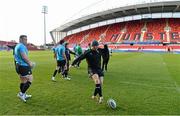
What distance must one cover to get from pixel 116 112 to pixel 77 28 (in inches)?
4015

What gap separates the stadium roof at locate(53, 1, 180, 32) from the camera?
8152cm

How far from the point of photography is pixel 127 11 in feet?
292

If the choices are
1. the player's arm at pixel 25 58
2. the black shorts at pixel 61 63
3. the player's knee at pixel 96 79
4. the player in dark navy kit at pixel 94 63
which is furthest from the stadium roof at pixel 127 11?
the player's arm at pixel 25 58

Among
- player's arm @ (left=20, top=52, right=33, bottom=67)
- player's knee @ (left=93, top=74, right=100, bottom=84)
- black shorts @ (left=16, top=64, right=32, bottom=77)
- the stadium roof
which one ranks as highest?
the stadium roof

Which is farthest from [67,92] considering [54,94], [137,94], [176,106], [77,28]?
[77,28]

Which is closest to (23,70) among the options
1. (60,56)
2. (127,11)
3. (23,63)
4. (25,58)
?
(23,63)

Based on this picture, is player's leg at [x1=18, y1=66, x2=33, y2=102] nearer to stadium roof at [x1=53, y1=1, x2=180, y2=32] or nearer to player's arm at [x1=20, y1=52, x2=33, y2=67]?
player's arm at [x1=20, y1=52, x2=33, y2=67]

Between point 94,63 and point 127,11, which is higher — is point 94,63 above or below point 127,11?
below

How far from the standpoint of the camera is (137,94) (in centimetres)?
1141

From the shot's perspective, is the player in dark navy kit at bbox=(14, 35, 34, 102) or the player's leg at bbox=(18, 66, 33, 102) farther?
the player's leg at bbox=(18, 66, 33, 102)

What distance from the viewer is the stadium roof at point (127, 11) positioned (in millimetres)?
81519

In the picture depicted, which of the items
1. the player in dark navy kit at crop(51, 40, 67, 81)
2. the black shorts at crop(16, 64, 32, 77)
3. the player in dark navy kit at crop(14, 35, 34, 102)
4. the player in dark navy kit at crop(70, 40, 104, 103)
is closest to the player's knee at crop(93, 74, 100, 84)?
the player in dark navy kit at crop(70, 40, 104, 103)

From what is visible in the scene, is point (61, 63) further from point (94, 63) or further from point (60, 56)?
point (94, 63)

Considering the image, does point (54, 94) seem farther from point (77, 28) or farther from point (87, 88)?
point (77, 28)
